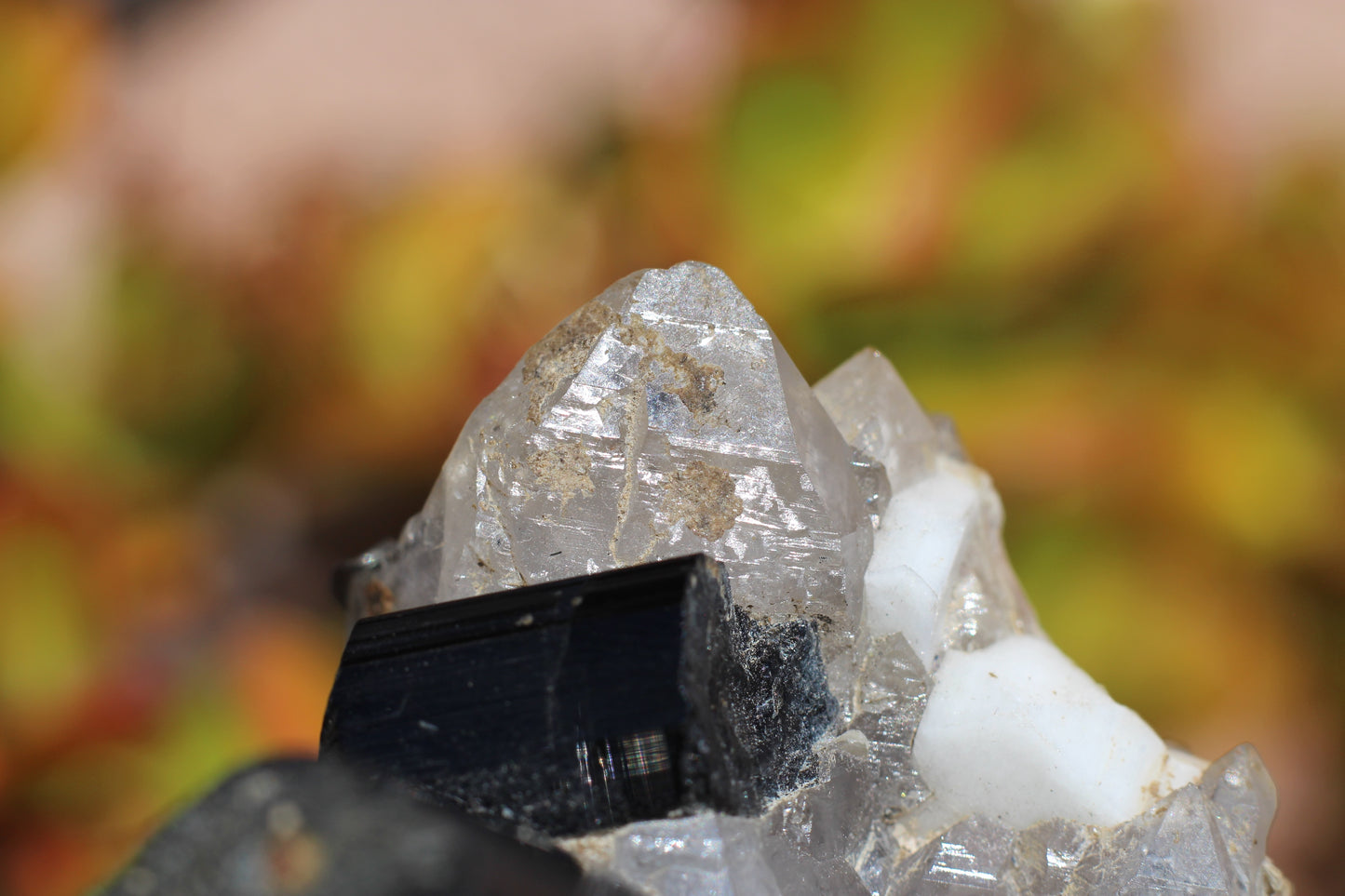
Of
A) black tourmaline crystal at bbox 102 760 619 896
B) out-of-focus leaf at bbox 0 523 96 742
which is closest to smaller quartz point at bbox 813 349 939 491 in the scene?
black tourmaline crystal at bbox 102 760 619 896

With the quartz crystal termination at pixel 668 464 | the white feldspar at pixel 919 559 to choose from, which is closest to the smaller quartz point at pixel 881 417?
the white feldspar at pixel 919 559

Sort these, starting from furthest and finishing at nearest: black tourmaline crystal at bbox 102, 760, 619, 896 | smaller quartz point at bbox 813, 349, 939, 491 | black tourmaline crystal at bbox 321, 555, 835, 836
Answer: smaller quartz point at bbox 813, 349, 939, 491 < black tourmaline crystal at bbox 321, 555, 835, 836 < black tourmaline crystal at bbox 102, 760, 619, 896

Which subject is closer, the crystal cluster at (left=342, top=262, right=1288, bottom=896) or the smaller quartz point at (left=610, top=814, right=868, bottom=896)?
the smaller quartz point at (left=610, top=814, right=868, bottom=896)

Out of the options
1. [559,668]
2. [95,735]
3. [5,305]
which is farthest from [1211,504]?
[5,305]

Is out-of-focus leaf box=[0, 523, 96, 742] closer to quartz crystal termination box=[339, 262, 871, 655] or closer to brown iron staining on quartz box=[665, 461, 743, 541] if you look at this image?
quartz crystal termination box=[339, 262, 871, 655]

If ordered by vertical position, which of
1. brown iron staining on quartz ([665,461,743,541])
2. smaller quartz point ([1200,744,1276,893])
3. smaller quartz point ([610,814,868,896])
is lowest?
smaller quartz point ([1200,744,1276,893])

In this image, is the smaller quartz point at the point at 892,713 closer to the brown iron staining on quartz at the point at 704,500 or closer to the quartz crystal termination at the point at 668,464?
the quartz crystal termination at the point at 668,464
